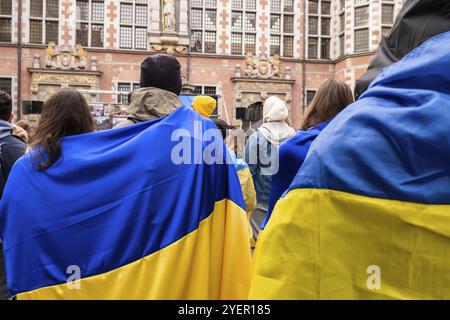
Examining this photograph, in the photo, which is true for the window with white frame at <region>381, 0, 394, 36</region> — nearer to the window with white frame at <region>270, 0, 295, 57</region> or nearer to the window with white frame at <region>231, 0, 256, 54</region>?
the window with white frame at <region>270, 0, 295, 57</region>

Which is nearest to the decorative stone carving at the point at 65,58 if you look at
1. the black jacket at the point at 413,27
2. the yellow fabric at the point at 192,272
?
the yellow fabric at the point at 192,272

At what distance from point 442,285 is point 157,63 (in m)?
→ 1.83

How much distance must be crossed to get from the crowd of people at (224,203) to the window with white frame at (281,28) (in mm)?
18637

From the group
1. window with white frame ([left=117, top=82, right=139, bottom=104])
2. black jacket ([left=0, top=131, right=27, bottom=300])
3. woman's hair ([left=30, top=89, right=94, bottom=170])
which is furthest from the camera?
window with white frame ([left=117, top=82, right=139, bottom=104])

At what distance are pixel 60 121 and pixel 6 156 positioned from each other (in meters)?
1.34

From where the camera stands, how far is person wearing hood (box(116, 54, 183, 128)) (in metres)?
2.38

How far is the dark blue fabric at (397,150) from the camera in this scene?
930 millimetres

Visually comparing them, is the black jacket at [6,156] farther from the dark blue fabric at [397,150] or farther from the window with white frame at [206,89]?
the window with white frame at [206,89]

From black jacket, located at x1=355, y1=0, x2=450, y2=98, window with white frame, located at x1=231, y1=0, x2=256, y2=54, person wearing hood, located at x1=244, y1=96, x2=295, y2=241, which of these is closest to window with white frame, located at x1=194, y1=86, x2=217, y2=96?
window with white frame, located at x1=231, y1=0, x2=256, y2=54

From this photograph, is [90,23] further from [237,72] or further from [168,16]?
[237,72]

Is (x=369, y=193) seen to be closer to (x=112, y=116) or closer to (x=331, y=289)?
(x=331, y=289)

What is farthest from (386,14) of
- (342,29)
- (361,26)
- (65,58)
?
(65,58)

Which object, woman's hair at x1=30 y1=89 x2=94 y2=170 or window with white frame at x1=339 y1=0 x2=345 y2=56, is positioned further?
window with white frame at x1=339 y1=0 x2=345 y2=56

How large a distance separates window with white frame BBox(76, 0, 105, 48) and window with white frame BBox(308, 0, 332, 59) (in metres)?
8.90
